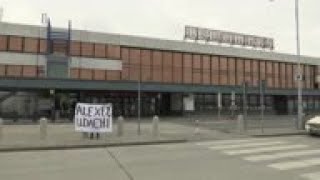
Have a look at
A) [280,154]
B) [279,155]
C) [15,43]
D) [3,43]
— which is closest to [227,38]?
[15,43]

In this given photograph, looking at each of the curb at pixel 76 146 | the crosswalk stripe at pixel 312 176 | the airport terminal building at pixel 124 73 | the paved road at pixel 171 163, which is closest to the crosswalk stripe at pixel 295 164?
the paved road at pixel 171 163

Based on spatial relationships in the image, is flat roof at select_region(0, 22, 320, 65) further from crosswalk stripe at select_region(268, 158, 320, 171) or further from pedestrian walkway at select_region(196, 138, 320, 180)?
crosswalk stripe at select_region(268, 158, 320, 171)

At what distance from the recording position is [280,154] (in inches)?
601

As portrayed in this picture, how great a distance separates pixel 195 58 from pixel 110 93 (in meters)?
11.8

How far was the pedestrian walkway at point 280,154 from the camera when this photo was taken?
12.5 metres

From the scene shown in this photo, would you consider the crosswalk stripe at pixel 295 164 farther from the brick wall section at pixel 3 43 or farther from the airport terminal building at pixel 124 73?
the brick wall section at pixel 3 43

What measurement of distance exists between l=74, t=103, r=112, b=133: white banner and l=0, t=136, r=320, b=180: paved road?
3488 mm

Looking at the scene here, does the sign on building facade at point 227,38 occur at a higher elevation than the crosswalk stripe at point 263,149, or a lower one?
higher

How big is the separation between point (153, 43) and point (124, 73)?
4758mm

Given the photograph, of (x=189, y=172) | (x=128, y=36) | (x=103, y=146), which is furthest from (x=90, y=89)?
(x=189, y=172)

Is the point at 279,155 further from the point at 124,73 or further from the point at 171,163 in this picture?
the point at 124,73

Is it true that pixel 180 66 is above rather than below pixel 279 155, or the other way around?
above

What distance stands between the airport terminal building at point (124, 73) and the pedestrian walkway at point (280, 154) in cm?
2116

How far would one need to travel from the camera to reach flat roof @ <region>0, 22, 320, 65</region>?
41.6 metres
